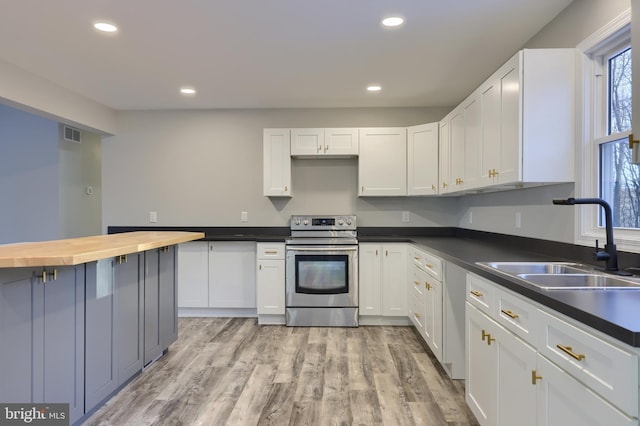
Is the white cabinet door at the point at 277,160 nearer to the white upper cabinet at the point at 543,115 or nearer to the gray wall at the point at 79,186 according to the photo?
the white upper cabinet at the point at 543,115

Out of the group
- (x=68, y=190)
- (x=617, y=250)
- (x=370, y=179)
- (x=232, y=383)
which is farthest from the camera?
(x=68, y=190)

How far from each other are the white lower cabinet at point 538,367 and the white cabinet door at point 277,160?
2.49 m

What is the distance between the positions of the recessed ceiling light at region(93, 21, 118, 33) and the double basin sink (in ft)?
9.13

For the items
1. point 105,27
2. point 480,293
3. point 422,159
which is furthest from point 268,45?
point 480,293

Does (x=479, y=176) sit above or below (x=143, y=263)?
above

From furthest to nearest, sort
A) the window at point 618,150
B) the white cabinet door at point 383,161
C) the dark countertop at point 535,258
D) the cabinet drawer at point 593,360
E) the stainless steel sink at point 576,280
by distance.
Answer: the white cabinet door at point 383,161, the window at point 618,150, the stainless steel sink at point 576,280, the dark countertop at point 535,258, the cabinet drawer at point 593,360

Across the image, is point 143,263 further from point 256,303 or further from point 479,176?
point 479,176

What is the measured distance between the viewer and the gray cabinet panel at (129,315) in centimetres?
230

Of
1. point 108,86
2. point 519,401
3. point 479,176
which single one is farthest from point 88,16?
point 519,401

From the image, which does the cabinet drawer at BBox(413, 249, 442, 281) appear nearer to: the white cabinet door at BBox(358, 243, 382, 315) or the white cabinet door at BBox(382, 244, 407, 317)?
the white cabinet door at BBox(382, 244, 407, 317)

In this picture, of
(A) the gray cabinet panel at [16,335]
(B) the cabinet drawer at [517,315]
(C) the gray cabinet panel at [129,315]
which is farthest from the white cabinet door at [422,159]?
(A) the gray cabinet panel at [16,335]

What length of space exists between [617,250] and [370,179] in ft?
8.10

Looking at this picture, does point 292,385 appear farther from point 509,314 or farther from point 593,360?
point 593,360

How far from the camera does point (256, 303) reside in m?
4.03
